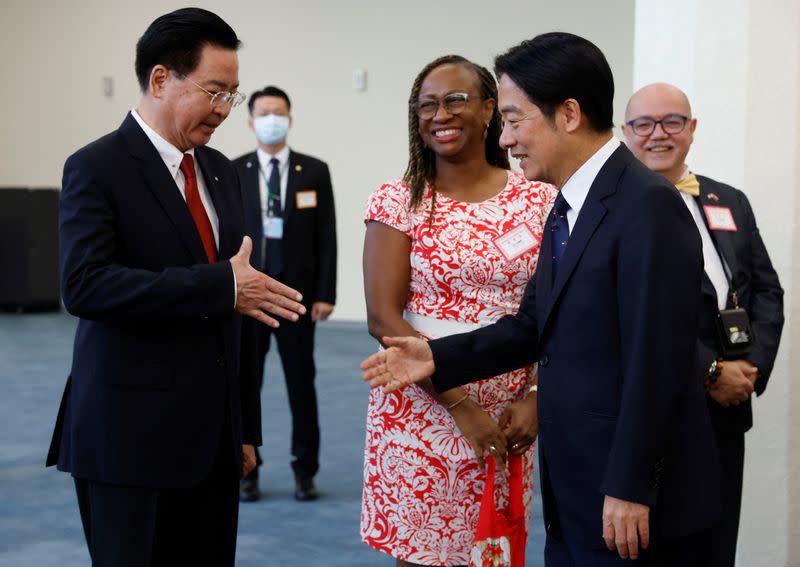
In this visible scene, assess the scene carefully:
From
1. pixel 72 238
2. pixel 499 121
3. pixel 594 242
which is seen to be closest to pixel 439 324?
pixel 499 121

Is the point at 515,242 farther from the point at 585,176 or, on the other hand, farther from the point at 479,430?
the point at 585,176

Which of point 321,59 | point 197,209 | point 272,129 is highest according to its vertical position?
point 321,59

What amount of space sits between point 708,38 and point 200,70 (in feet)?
6.63

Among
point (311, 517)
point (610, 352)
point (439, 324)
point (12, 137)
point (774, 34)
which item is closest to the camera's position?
point (610, 352)

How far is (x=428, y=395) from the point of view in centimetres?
260

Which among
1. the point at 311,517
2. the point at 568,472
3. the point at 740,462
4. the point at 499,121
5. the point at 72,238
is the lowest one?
the point at 311,517

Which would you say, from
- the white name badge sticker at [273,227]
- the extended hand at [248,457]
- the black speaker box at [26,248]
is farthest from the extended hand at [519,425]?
the black speaker box at [26,248]

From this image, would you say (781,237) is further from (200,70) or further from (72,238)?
(72,238)

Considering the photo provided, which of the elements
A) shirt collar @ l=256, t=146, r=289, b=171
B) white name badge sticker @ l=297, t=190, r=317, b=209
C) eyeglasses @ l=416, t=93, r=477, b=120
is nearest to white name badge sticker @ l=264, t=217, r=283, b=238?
white name badge sticker @ l=297, t=190, r=317, b=209

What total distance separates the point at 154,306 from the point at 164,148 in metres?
0.38

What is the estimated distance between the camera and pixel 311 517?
14.7ft

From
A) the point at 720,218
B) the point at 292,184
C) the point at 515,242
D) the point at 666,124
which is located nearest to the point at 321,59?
the point at 292,184

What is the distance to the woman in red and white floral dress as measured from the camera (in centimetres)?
257

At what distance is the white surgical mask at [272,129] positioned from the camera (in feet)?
17.7
